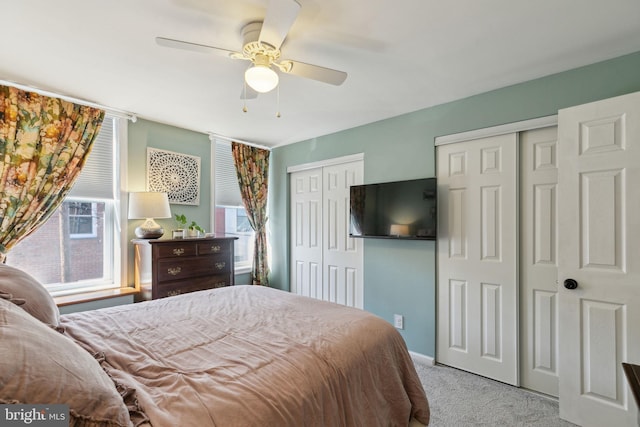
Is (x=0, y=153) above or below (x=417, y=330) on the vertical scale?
above

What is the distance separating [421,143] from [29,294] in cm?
304

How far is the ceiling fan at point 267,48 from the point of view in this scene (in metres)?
1.42

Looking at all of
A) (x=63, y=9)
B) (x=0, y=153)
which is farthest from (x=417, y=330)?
(x=0, y=153)

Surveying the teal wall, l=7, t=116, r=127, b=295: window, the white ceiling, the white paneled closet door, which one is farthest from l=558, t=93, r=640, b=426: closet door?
l=7, t=116, r=127, b=295: window

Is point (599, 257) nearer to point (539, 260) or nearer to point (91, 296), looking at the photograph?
point (539, 260)

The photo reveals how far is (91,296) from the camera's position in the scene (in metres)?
2.65

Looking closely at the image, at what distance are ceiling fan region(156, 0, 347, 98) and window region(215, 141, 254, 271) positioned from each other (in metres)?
2.36

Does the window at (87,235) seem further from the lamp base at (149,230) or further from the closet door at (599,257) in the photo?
the closet door at (599,257)

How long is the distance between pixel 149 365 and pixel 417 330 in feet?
8.27

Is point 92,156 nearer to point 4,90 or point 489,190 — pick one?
point 4,90

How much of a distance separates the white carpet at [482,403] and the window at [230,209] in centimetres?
282

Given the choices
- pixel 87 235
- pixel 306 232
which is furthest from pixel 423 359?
pixel 87 235

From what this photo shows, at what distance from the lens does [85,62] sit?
2111mm

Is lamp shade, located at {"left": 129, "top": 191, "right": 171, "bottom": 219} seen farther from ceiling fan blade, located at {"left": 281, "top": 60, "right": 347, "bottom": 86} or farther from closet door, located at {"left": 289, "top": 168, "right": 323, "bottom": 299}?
ceiling fan blade, located at {"left": 281, "top": 60, "right": 347, "bottom": 86}
